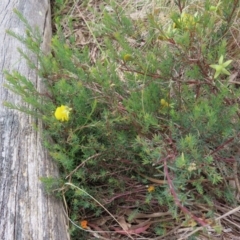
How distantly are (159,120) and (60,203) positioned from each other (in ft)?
1.94

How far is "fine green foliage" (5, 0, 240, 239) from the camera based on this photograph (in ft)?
5.65

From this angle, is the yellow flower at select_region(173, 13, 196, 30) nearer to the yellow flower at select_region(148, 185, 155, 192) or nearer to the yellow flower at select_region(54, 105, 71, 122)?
the yellow flower at select_region(54, 105, 71, 122)

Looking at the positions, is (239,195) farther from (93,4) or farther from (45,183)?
(93,4)

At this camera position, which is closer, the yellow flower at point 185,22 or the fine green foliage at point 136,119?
the yellow flower at point 185,22

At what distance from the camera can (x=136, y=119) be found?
1771 millimetres

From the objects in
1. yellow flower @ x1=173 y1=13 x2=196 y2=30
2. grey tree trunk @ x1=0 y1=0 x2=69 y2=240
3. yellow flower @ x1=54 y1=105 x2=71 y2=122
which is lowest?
grey tree trunk @ x1=0 y1=0 x2=69 y2=240

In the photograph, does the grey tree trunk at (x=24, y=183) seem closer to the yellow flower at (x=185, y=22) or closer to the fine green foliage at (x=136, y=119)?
the fine green foliage at (x=136, y=119)

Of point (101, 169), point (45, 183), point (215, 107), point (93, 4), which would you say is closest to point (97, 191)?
point (101, 169)

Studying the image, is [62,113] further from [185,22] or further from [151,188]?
[185,22]

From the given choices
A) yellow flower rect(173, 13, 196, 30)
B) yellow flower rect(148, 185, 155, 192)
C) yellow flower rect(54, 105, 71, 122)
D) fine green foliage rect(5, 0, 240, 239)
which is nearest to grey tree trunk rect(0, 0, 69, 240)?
fine green foliage rect(5, 0, 240, 239)

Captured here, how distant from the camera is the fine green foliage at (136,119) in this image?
172 centimetres

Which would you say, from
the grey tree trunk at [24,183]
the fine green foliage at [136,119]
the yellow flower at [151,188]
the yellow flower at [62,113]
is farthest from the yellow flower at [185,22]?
the grey tree trunk at [24,183]

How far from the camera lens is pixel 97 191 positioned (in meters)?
1.89

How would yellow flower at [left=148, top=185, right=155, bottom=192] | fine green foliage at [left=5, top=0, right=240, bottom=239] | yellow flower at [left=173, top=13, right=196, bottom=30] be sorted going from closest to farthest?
yellow flower at [left=173, top=13, right=196, bottom=30], fine green foliage at [left=5, top=0, right=240, bottom=239], yellow flower at [left=148, top=185, right=155, bottom=192]
